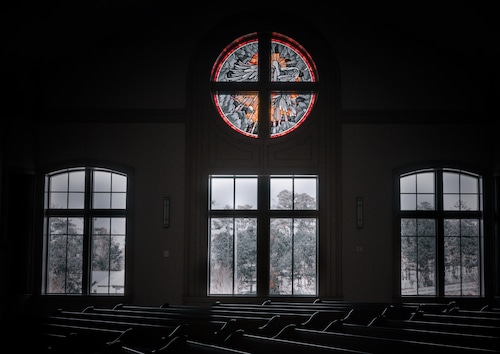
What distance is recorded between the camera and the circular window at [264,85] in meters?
9.09

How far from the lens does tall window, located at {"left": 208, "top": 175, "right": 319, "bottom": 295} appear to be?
8922 millimetres

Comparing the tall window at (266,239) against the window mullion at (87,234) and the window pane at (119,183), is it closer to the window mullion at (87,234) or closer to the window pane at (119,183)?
the window pane at (119,183)

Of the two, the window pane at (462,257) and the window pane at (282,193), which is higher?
the window pane at (282,193)

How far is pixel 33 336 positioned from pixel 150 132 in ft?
14.9

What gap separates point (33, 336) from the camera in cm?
496

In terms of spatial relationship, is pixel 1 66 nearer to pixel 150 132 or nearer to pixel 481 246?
pixel 150 132

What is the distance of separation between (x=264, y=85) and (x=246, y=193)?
5.48ft

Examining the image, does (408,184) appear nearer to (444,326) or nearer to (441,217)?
(441,217)

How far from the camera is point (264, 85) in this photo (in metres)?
9.09

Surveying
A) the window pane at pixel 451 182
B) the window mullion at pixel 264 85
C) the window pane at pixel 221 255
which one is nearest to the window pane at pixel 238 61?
the window mullion at pixel 264 85

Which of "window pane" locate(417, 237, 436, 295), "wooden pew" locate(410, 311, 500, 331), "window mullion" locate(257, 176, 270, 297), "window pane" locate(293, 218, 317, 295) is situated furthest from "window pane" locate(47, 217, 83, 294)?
"wooden pew" locate(410, 311, 500, 331)

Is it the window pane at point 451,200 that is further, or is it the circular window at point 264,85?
the circular window at point 264,85

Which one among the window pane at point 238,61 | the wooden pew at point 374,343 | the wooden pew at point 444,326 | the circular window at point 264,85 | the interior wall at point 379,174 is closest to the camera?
the wooden pew at point 374,343

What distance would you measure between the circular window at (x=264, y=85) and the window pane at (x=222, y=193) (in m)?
0.81
